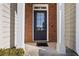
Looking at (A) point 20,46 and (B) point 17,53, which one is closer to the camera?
(B) point 17,53

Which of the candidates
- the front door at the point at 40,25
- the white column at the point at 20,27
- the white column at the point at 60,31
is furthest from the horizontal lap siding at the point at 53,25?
the white column at the point at 20,27

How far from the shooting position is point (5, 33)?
4625 mm

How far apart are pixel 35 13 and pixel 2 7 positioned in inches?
47.7

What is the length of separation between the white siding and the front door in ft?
2.78

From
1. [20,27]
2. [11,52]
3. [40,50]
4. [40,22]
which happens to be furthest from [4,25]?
[40,22]

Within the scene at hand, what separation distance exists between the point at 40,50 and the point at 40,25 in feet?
2.41

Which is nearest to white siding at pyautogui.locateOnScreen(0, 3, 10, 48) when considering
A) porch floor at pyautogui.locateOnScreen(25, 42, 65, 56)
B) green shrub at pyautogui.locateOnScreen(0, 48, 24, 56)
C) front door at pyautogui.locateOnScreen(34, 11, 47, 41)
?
green shrub at pyautogui.locateOnScreen(0, 48, 24, 56)

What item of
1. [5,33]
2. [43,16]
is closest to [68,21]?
[43,16]

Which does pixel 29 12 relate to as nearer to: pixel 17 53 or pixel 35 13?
pixel 35 13

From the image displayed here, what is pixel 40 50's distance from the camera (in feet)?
16.0

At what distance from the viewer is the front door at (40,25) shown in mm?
5286

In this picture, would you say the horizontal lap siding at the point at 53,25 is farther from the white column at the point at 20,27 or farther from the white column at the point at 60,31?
the white column at the point at 20,27

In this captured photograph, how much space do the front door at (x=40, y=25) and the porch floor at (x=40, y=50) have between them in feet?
1.25

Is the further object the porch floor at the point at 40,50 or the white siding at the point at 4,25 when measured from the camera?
Answer: the porch floor at the point at 40,50
